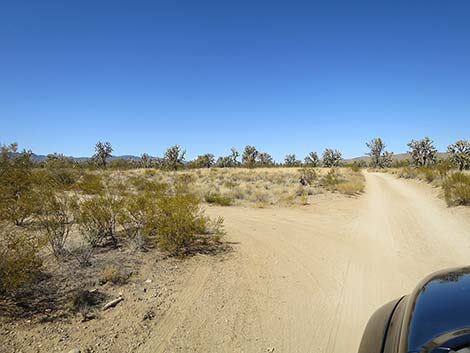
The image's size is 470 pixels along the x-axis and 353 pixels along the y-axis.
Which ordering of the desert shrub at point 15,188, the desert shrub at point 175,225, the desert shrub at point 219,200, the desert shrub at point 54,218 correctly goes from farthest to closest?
the desert shrub at point 219,200, the desert shrub at point 175,225, the desert shrub at point 15,188, the desert shrub at point 54,218

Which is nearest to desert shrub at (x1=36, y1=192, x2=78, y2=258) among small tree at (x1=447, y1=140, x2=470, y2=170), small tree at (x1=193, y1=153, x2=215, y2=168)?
small tree at (x1=447, y1=140, x2=470, y2=170)

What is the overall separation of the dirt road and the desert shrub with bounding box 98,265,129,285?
133 centimetres

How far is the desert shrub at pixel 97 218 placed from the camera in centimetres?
796

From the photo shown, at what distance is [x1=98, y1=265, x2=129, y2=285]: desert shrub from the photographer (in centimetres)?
599

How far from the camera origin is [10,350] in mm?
3965

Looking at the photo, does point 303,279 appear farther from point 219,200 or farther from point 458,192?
point 458,192

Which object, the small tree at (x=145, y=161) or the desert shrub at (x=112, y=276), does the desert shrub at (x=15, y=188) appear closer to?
the desert shrub at (x=112, y=276)

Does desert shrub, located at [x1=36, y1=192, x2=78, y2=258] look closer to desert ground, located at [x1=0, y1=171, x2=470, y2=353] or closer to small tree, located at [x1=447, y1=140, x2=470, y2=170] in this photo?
desert ground, located at [x1=0, y1=171, x2=470, y2=353]

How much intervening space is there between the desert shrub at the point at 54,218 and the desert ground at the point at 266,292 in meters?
1.43

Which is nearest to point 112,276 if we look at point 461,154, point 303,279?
point 303,279

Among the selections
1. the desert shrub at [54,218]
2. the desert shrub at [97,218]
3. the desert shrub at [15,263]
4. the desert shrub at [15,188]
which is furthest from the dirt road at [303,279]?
the desert shrub at [15,188]

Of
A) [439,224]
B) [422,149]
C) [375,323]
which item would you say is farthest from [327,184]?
[422,149]

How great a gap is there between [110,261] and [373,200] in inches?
620

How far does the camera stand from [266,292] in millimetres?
5898
